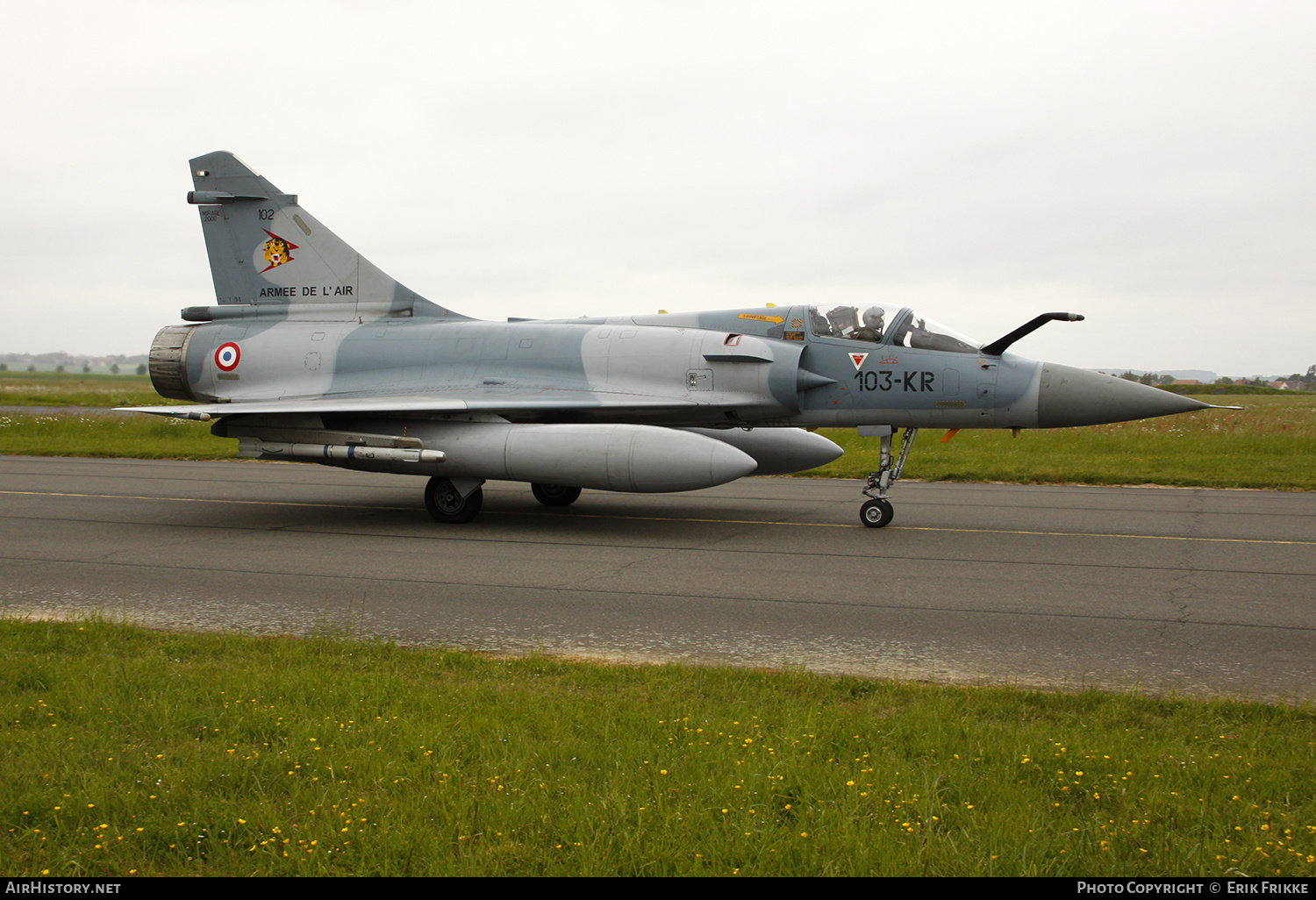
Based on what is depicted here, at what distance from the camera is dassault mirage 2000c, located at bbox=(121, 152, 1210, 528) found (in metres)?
10.9

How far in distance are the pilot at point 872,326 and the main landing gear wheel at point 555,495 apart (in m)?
4.57

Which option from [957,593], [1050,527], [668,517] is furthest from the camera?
Result: [668,517]

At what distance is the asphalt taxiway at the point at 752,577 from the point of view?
6191mm

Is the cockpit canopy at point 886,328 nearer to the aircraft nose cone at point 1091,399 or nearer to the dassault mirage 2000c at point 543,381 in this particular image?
the dassault mirage 2000c at point 543,381

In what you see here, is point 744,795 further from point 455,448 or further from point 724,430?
point 724,430

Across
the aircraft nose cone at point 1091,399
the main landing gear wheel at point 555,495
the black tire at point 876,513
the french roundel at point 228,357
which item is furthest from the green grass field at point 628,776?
the french roundel at point 228,357

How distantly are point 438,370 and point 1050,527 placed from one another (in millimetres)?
8017

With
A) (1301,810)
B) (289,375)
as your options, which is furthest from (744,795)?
(289,375)

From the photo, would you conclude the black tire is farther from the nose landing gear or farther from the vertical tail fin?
the vertical tail fin

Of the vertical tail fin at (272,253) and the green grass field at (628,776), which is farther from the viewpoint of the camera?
the vertical tail fin at (272,253)

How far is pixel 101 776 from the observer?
12.6ft

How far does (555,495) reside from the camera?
13.7 m

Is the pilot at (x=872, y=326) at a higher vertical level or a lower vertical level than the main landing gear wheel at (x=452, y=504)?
higher

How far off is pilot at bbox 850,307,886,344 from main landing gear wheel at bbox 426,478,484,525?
5.08 metres
